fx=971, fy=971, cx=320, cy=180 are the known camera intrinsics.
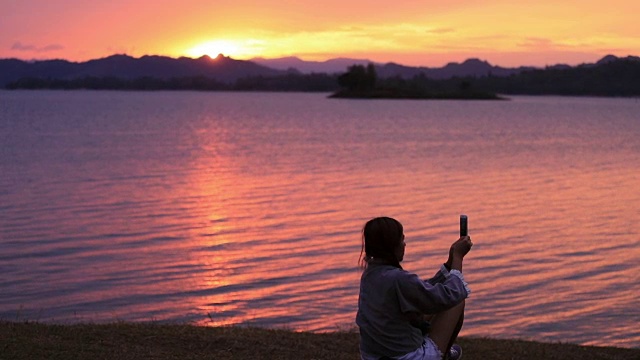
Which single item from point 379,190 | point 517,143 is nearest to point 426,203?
point 379,190

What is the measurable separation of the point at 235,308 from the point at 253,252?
478 centimetres

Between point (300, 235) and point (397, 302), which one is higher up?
point (397, 302)

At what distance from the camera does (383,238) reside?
5488 mm

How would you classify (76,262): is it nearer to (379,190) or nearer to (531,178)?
(379,190)

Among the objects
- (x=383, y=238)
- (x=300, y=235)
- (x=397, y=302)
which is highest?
(x=383, y=238)

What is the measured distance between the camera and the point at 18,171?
38.4 m

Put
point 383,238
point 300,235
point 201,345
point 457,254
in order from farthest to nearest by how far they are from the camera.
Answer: point 300,235 → point 201,345 → point 457,254 → point 383,238

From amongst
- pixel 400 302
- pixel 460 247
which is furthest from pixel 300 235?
pixel 400 302

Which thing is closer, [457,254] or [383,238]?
[383,238]

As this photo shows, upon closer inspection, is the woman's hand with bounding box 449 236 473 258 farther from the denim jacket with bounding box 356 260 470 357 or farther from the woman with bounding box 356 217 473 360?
the denim jacket with bounding box 356 260 470 357

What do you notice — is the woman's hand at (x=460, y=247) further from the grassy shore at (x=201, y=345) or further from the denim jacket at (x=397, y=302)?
the grassy shore at (x=201, y=345)

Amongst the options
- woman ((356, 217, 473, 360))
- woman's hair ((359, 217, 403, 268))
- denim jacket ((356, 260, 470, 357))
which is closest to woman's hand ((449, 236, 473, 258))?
woman ((356, 217, 473, 360))

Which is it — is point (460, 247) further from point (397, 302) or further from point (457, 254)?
point (397, 302)

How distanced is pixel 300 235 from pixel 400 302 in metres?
15.6
